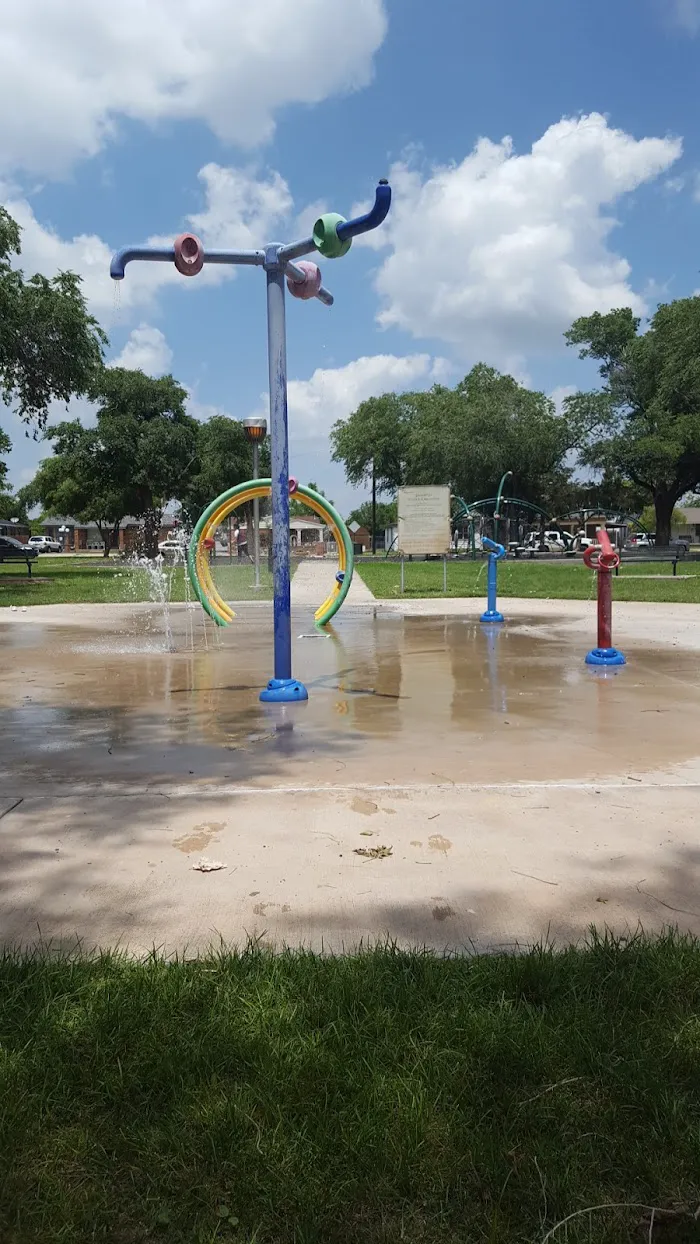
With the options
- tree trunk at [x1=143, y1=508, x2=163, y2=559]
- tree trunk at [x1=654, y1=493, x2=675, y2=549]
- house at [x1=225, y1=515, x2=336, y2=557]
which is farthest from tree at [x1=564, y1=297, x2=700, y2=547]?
tree trunk at [x1=143, y1=508, x2=163, y2=559]

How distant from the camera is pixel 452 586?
24.1 metres

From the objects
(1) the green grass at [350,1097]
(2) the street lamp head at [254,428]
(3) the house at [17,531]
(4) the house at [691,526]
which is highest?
(4) the house at [691,526]

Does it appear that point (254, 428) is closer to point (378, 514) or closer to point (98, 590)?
point (98, 590)

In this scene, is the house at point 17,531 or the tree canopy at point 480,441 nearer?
the tree canopy at point 480,441

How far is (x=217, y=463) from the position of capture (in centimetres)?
5153

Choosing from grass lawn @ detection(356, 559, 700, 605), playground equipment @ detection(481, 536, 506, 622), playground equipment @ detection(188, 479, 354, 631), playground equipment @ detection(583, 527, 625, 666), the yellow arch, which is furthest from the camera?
grass lawn @ detection(356, 559, 700, 605)

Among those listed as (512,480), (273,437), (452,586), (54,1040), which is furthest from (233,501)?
(512,480)

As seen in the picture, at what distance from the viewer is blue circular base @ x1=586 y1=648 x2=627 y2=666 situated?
9125mm

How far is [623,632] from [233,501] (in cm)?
627

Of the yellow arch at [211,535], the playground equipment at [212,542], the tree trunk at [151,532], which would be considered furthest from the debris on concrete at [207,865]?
the tree trunk at [151,532]

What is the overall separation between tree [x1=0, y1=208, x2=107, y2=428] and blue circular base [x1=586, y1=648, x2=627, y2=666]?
71.2 feet

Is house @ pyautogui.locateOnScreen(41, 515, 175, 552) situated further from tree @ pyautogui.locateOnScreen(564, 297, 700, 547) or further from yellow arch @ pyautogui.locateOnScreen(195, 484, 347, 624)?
yellow arch @ pyautogui.locateOnScreen(195, 484, 347, 624)

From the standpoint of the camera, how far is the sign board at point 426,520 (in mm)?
20312

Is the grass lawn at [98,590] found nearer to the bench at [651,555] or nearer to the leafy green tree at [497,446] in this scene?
the bench at [651,555]
